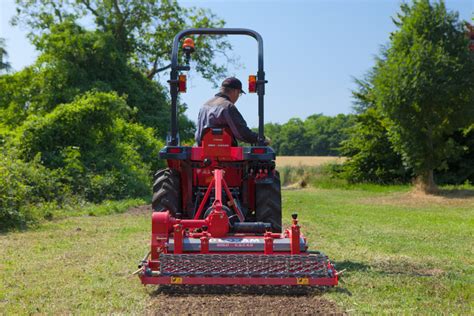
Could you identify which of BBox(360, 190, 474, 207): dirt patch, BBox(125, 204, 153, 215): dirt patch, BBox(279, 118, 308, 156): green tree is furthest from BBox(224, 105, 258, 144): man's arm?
BBox(279, 118, 308, 156): green tree

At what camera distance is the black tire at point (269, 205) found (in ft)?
21.3

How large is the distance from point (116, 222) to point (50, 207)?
1.72m

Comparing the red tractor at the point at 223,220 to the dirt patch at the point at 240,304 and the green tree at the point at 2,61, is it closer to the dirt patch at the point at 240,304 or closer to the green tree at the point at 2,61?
the dirt patch at the point at 240,304

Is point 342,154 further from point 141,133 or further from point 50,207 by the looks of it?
point 50,207

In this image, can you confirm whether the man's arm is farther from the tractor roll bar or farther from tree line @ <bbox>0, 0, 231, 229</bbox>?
tree line @ <bbox>0, 0, 231, 229</bbox>

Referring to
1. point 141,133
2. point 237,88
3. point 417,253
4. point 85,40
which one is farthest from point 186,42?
point 85,40

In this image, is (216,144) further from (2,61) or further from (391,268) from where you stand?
(2,61)

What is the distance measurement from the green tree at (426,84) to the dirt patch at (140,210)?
10208 mm

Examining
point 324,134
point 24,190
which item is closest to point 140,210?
point 24,190

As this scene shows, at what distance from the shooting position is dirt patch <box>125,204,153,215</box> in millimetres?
13511

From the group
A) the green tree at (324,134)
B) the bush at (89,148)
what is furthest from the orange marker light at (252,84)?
the green tree at (324,134)

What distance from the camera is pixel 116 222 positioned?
11398 millimetres

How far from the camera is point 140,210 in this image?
46.5 ft

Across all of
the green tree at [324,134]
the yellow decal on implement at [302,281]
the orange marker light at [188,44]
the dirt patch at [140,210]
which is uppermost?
the green tree at [324,134]
